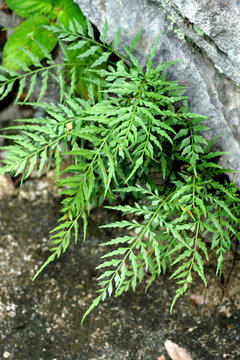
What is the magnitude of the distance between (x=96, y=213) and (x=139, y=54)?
1.19 m

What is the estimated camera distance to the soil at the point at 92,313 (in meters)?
2.33

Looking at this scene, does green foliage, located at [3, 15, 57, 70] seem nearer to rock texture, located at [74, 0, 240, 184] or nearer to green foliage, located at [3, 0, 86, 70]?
green foliage, located at [3, 0, 86, 70]

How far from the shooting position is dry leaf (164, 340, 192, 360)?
7.47 feet

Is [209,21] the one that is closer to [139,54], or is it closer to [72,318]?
[139,54]

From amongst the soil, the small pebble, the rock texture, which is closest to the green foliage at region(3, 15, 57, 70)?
the rock texture

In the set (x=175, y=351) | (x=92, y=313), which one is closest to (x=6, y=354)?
(x=92, y=313)

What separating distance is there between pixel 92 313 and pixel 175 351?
0.54 meters

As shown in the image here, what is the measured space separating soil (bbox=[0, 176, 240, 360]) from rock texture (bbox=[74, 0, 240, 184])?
833 millimetres

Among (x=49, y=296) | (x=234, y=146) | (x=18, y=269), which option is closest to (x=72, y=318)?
(x=49, y=296)

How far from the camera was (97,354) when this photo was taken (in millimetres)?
2330

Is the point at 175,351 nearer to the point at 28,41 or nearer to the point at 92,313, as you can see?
the point at 92,313

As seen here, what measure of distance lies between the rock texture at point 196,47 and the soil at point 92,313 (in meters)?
0.83

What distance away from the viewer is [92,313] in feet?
8.14

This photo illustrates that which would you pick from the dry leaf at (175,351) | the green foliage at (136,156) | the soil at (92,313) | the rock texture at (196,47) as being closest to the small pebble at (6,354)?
the soil at (92,313)
